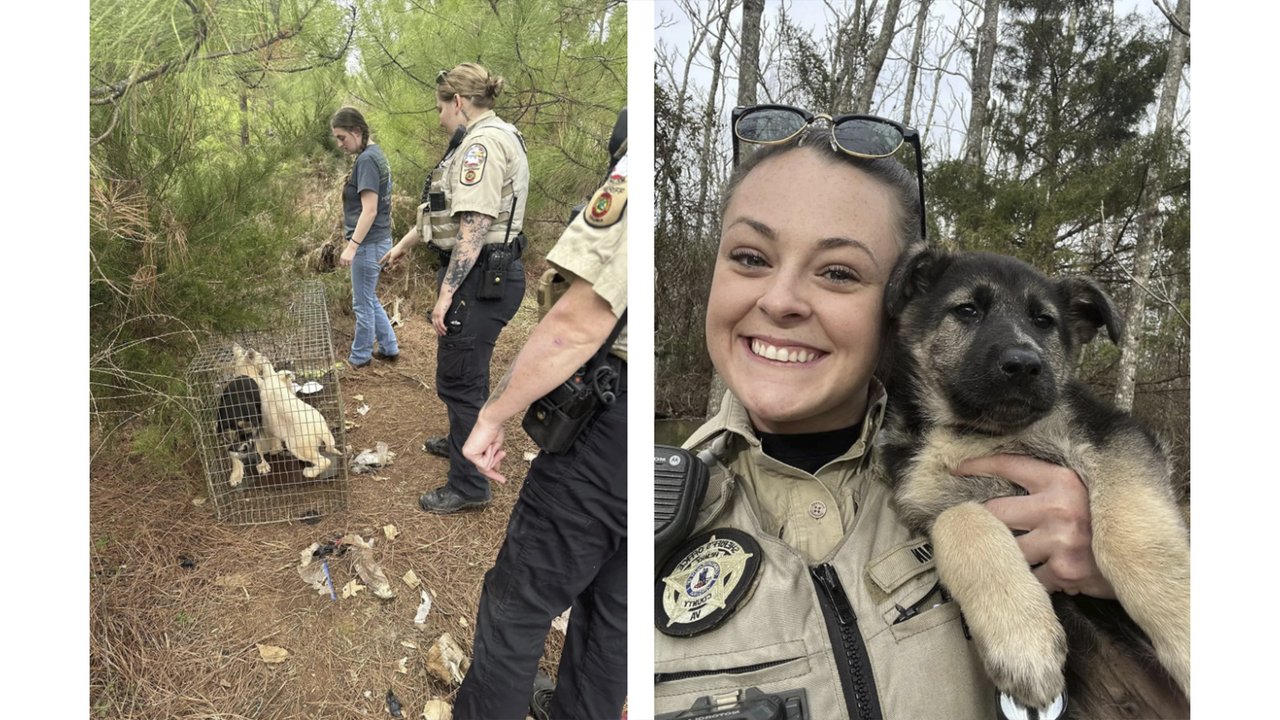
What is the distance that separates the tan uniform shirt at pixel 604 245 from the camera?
1102 mm

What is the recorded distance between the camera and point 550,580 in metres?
1.35

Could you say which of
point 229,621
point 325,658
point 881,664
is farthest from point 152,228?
point 881,664

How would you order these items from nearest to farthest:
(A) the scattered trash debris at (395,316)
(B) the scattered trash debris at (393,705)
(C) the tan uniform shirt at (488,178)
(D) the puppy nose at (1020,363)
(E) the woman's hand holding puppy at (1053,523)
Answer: (D) the puppy nose at (1020,363) → (E) the woman's hand holding puppy at (1053,523) → (C) the tan uniform shirt at (488,178) → (B) the scattered trash debris at (393,705) → (A) the scattered trash debris at (395,316)

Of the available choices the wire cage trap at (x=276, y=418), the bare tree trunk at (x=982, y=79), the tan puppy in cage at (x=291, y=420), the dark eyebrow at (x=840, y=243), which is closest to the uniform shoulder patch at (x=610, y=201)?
the dark eyebrow at (x=840, y=243)

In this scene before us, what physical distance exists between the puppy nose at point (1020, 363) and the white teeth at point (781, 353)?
0.22 m

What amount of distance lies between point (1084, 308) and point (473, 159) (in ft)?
3.78

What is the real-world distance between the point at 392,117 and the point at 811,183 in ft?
3.69

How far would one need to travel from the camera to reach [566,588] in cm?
136

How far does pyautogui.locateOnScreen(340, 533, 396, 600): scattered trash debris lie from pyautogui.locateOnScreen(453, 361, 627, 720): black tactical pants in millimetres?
291

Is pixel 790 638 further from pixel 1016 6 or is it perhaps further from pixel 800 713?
pixel 1016 6

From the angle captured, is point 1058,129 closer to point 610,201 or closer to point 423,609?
point 610,201

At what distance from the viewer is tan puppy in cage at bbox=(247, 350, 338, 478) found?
67.1 inches

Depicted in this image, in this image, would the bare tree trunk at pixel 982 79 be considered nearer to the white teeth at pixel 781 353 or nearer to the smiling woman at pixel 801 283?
the smiling woman at pixel 801 283

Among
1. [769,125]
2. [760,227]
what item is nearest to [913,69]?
[769,125]
